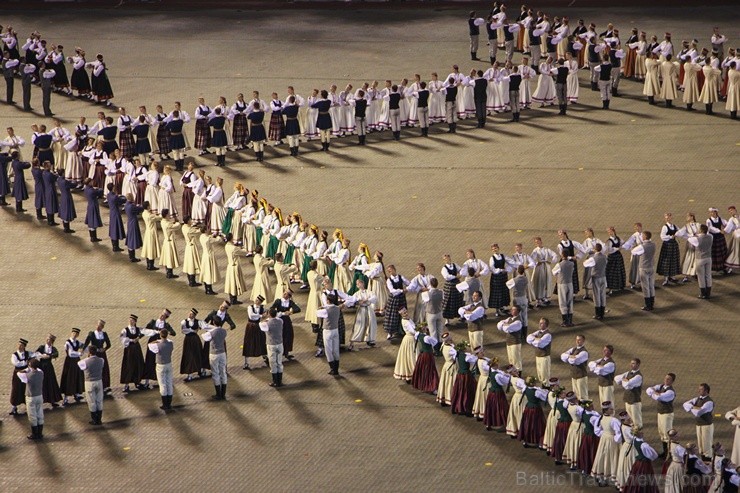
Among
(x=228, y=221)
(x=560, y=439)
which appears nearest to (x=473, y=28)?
(x=228, y=221)

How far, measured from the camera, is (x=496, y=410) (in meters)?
23.0

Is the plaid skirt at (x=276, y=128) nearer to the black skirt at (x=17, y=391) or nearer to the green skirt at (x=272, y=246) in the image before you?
the green skirt at (x=272, y=246)

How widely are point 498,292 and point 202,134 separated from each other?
1101 centimetres

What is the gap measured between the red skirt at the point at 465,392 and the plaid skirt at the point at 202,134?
45.0 feet

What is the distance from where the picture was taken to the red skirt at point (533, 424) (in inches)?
882

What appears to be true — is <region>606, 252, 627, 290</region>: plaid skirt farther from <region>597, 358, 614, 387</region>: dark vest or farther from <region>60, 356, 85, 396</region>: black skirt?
<region>60, 356, 85, 396</region>: black skirt

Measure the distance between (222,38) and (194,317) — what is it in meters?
22.7

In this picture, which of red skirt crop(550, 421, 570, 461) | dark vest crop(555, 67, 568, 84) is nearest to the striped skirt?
red skirt crop(550, 421, 570, 461)

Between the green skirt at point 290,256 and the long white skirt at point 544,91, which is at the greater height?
the long white skirt at point 544,91

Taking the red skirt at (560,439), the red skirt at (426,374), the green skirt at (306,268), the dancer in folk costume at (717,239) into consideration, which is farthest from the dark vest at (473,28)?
the red skirt at (560,439)

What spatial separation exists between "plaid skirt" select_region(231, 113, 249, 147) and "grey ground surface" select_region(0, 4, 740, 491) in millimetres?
397

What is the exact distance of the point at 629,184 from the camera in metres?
33.0

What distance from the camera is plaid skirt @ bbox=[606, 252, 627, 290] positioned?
27.6m

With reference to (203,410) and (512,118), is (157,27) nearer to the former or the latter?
(512,118)
